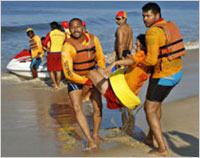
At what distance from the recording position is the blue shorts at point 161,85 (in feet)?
15.9

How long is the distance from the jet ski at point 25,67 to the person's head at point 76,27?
5634mm

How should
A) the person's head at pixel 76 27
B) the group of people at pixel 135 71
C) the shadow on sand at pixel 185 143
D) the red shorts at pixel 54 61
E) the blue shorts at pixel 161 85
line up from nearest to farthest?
the group of people at pixel 135 71
the blue shorts at pixel 161 85
the shadow on sand at pixel 185 143
the person's head at pixel 76 27
the red shorts at pixel 54 61

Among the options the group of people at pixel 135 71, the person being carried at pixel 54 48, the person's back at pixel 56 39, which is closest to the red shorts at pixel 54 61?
the person being carried at pixel 54 48

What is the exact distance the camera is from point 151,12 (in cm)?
480

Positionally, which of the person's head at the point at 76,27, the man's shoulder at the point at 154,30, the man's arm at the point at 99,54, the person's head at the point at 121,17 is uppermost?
the person's head at the point at 121,17

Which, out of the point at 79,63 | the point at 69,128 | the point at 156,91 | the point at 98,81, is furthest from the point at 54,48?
the point at 156,91

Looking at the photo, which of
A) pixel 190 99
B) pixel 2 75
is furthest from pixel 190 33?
pixel 190 99

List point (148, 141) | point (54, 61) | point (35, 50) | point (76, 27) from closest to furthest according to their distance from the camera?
point (76, 27) < point (148, 141) < point (54, 61) < point (35, 50)

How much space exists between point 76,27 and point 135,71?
3.25 ft

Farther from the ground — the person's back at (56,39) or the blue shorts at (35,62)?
the person's back at (56,39)

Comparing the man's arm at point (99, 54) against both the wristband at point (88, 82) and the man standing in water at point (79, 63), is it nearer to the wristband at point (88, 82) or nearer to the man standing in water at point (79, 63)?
the man standing in water at point (79, 63)

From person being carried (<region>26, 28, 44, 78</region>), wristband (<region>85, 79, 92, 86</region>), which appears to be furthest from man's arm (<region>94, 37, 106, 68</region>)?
person being carried (<region>26, 28, 44, 78</region>)

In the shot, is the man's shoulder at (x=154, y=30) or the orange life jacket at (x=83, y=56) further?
the orange life jacket at (x=83, y=56)

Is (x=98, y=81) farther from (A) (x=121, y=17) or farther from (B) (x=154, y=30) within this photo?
(A) (x=121, y=17)
